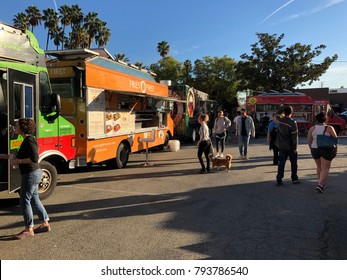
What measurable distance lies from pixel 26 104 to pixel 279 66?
32.4 m

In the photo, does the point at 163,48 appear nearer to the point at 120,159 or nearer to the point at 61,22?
the point at 61,22

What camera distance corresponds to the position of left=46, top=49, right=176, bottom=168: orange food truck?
27.2 feet

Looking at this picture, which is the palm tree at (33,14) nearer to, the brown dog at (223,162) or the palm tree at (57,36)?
the palm tree at (57,36)

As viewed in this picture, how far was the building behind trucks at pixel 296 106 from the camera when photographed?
24047 mm

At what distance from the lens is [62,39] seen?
4303cm

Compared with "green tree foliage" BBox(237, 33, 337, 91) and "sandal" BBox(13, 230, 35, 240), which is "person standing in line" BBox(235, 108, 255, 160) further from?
"green tree foliage" BBox(237, 33, 337, 91)

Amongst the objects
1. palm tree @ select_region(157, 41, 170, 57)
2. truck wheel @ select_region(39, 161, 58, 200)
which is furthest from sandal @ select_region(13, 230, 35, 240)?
palm tree @ select_region(157, 41, 170, 57)

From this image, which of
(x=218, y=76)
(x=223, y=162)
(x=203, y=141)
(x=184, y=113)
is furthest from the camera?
(x=218, y=76)

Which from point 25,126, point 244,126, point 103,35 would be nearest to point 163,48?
point 103,35

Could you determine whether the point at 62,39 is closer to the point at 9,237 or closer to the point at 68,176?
the point at 68,176

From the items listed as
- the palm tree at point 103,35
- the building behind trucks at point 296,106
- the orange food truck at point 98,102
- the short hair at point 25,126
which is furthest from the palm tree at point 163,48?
the short hair at point 25,126

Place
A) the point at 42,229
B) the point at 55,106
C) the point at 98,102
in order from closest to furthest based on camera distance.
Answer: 1. the point at 42,229
2. the point at 55,106
3. the point at 98,102

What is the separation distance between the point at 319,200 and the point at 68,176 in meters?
6.32

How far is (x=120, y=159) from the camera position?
10289 millimetres
